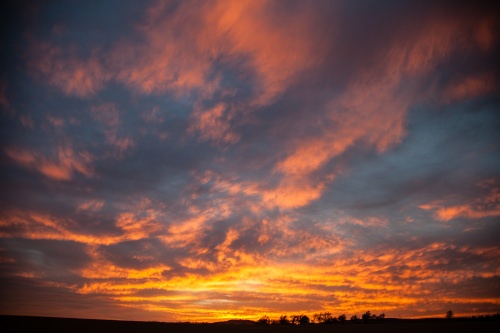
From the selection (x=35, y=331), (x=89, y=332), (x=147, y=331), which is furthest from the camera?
(x=147, y=331)

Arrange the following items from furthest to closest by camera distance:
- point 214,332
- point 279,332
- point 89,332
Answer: point 279,332, point 214,332, point 89,332

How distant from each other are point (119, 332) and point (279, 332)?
94.9 feet

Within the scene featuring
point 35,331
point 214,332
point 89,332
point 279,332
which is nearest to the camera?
point 35,331

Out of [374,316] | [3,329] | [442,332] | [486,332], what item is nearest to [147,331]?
[3,329]

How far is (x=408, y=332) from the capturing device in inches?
2109

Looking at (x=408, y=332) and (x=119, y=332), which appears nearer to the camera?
(x=119, y=332)

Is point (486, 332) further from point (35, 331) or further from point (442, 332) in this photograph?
point (35, 331)

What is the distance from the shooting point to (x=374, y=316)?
11794cm

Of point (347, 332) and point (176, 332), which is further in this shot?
point (347, 332)

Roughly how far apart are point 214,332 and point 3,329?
30051 mm

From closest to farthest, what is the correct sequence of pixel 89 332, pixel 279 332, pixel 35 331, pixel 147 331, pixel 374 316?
pixel 35 331 < pixel 89 332 < pixel 147 331 < pixel 279 332 < pixel 374 316

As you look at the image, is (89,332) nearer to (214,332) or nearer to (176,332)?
(176,332)

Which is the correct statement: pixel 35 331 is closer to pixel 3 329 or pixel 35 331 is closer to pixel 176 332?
pixel 3 329

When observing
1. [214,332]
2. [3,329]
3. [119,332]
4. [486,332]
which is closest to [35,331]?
[3,329]
